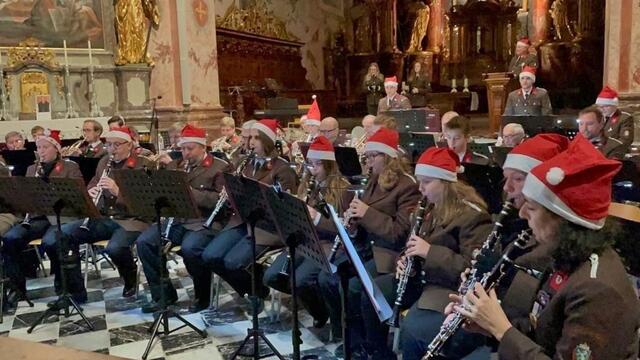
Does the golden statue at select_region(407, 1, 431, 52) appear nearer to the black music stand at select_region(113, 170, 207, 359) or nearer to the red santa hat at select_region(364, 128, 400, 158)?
the red santa hat at select_region(364, 128, 400, 158)

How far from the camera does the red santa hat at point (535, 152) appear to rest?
3.19m

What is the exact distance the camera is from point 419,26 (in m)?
20.5

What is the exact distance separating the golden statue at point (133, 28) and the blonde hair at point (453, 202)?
30.1 feet

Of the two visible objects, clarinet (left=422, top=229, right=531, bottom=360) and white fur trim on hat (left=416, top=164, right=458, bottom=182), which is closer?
clarinet (left=422, top=229, right=531, bottom=360)

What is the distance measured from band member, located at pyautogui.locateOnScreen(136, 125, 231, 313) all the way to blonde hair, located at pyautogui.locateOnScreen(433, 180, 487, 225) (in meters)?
2.60

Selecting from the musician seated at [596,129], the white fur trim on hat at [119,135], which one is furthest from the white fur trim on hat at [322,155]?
the musician seated at [596,129]

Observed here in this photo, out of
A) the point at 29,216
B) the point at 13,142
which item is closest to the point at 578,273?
the point at 29,216

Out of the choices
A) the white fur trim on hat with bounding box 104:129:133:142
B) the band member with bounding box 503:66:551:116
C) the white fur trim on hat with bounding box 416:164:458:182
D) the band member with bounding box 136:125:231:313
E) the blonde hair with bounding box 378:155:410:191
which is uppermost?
the band member with bounding box 503:66:551:116

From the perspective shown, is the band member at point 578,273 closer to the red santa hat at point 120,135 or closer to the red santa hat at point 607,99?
the red santa hat at point 120,135

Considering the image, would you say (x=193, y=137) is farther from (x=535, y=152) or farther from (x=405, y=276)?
(x=535, y=152)

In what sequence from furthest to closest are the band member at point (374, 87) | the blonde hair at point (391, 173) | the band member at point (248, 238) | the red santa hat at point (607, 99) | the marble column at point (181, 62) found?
the band member at point (374, 87) < the marble column at point (181, 62) < the red santa hat at point (607, 99) < the band member at point (248, 238) < the blonde hair at point (391, 173)

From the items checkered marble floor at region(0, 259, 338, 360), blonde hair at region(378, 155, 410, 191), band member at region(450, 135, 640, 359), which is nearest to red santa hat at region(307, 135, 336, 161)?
blonde hair at region(378, 155, 410, 191)

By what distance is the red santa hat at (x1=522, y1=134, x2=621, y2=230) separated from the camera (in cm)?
211

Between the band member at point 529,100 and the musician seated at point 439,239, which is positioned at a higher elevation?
the band member at point 529,100
